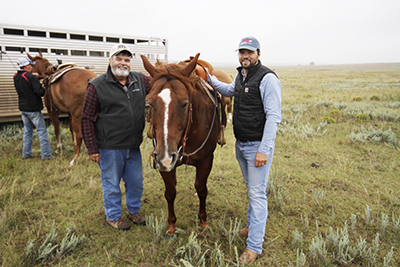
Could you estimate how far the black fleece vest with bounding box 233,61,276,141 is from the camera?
2537mm

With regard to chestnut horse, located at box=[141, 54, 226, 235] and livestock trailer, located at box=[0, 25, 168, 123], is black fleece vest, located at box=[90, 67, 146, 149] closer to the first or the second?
chestnut horse, located at box=[141, 54, 226, 235]

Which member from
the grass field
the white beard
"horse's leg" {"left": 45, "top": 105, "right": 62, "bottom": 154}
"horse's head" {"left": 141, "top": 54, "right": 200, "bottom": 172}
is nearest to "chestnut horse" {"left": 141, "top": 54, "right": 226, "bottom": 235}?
"horse's head" {"left": 141, "top": 54, "right": 200, "bottom": 172}

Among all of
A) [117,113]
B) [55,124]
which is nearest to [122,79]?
[117,113]

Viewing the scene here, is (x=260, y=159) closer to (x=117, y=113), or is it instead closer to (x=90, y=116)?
(x=117, y=113)

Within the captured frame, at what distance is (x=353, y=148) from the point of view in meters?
6.17

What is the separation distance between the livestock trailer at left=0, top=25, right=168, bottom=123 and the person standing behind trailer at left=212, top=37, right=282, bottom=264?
258 inches

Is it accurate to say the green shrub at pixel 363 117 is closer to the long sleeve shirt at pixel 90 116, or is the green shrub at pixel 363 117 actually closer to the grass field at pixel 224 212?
the grass field at pixel 224 212

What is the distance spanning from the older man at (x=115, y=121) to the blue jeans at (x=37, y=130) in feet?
11.8

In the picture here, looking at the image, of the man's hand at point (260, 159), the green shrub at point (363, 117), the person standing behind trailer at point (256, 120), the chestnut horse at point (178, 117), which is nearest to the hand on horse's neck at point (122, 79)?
the chestnut horse at point (178, 117)

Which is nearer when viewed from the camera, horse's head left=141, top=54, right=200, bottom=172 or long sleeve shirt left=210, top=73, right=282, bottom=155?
horse's head left=141, top=54, right=200, bottom=172

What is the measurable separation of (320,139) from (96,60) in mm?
8555

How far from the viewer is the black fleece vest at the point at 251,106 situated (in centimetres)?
254

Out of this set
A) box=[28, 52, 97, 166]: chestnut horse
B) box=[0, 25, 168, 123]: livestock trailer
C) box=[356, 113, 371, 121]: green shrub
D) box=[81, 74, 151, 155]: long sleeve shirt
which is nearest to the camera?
box=[81, 74, 151, 155]: long sleeve shirt

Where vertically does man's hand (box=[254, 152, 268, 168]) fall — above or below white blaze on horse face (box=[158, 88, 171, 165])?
below
